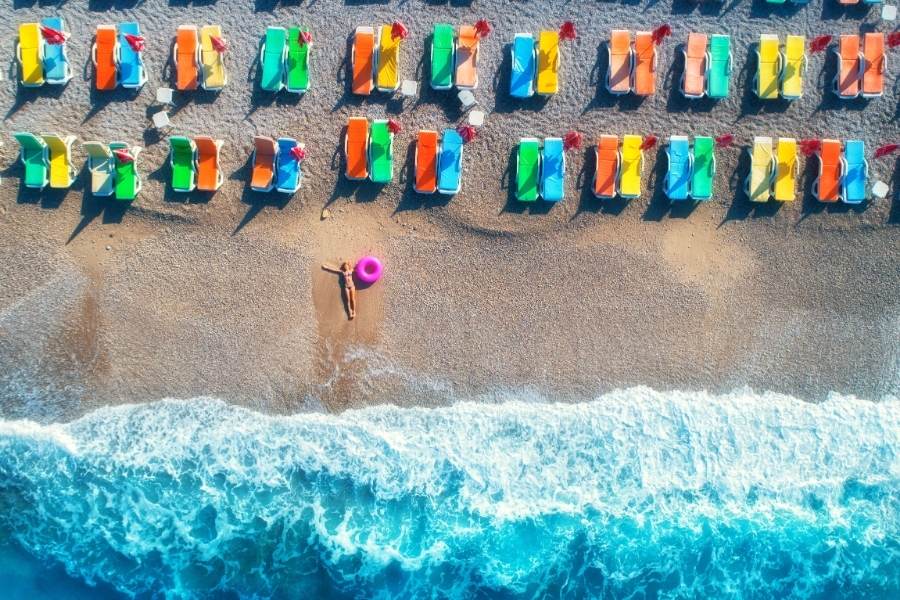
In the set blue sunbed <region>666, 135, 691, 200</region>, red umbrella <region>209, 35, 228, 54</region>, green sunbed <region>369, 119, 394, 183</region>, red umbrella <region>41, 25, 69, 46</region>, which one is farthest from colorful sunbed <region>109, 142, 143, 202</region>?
blue sunbed <region>666, 135, 691, 200</region>

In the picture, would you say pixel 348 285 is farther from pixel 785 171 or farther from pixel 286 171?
pixel 785 171

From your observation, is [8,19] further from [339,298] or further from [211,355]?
[339,298]

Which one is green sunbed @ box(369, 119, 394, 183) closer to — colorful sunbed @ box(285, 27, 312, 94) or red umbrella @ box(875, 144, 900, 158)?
colorful sunbed @ box(285, 27, 312, 94)

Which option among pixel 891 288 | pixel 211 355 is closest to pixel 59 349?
pixel 211 355

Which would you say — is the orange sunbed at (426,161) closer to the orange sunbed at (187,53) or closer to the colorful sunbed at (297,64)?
the colorful sunbed at (297,64)

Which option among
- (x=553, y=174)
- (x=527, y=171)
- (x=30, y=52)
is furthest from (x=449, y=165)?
(x=30, y=52)
